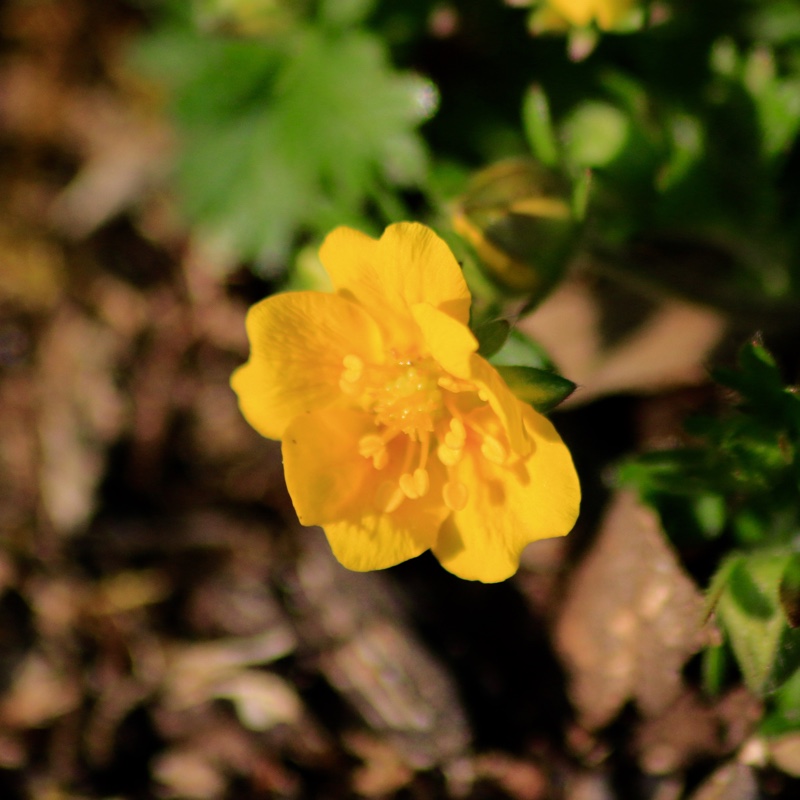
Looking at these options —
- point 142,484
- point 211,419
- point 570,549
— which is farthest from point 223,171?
point 570,549

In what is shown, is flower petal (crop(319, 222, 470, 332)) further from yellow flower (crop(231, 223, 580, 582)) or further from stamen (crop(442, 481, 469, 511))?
stamen (crop(442, 481, 469, 511))

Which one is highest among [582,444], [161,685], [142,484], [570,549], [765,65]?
[765,65]

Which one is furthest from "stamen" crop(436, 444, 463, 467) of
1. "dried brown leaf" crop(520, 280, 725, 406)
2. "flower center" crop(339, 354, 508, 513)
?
"dried brown leaf" crop(520, 280, 725, 406)

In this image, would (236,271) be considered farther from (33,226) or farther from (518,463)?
(518,463)

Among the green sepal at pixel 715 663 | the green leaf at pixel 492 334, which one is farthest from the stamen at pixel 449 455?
the green sepal at pixel 715 663

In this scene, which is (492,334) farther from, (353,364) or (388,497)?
(388,497)

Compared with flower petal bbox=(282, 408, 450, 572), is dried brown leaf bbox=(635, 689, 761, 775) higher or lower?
lower

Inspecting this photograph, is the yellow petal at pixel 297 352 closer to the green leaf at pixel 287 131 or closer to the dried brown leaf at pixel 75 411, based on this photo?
the green leaf at pixel 287 131
